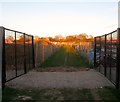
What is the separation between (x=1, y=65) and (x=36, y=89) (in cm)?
193

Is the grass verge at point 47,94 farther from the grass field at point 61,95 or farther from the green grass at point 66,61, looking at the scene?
the green grass at point 66,61

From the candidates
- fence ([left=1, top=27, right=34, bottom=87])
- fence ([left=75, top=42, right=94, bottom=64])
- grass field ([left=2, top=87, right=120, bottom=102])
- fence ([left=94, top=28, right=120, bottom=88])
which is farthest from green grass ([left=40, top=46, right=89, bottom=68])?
grass field ([left=2, top=87, right=120, bottom=102])

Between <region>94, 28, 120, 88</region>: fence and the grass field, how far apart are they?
4.10 feet

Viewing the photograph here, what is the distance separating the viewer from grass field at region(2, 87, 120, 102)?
763 cm

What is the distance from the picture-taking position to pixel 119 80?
9797mm

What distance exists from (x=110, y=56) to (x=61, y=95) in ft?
15.2

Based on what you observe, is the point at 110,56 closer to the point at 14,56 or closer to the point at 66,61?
the point at 14,56

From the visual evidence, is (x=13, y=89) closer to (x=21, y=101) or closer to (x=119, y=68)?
(x=21, y=101)

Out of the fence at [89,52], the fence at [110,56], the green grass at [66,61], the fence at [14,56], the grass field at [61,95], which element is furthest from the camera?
the fence at [89,52]

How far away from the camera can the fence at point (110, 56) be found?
9.77 metres

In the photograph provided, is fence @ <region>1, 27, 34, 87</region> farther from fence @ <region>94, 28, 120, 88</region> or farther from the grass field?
fence @ <region>94, 28, 120, 88</region>

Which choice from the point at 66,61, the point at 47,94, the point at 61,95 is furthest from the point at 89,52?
the point at 61,95

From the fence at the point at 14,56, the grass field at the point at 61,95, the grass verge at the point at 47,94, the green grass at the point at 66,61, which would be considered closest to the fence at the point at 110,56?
the grass field at the point at 61,95

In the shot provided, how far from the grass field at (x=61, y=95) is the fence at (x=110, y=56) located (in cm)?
125
